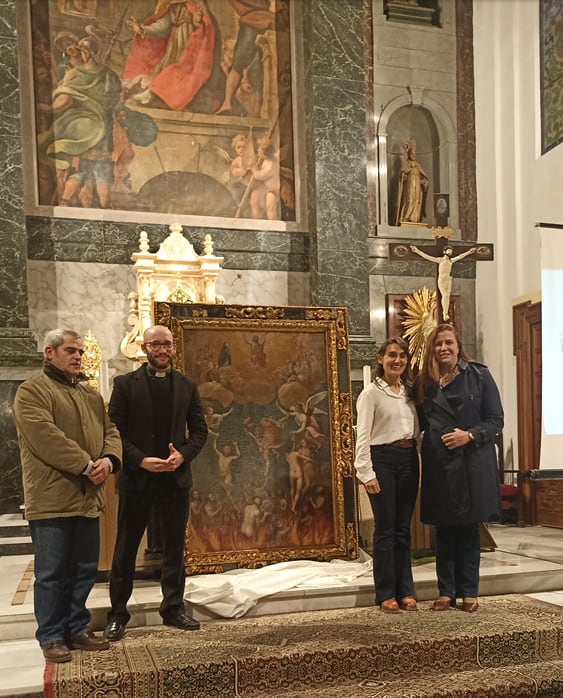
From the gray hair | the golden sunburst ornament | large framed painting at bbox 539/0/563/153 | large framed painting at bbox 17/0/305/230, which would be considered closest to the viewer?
the gray hair

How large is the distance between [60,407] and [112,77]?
689cm

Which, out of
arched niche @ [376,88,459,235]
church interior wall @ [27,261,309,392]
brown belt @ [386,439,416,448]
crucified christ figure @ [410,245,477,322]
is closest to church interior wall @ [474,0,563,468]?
arched niche @ [376,88,459,235]

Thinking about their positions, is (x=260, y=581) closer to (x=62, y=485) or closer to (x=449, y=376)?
(x=62, y=485)

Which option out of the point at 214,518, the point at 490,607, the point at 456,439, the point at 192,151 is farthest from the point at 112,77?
the point at 490,607

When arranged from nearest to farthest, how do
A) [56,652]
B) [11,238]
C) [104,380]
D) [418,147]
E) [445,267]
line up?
[56,652] → [445,267] → [11,238] → [104,380] → [418,147]

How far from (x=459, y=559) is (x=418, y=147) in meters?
7.45

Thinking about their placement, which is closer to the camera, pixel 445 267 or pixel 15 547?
pixel 15 547

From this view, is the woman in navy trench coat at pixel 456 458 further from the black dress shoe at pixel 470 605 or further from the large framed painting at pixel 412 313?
the large framed painting at pixel 412 313

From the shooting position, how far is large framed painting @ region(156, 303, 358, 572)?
5.86 m

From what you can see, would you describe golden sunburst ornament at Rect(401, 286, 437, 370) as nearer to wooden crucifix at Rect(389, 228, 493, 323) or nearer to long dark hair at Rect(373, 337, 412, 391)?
wooden crucifix at Rect(389, 228, 493, 323)

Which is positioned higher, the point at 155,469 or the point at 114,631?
the point at 155,469

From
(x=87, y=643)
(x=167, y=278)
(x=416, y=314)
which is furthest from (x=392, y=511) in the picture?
(x=416, y=314)

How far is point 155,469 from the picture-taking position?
4.65 m

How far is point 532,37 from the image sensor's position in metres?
9.75
